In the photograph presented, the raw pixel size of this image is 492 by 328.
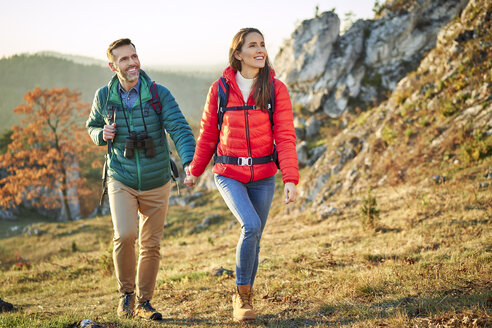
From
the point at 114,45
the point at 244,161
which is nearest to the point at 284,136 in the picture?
the point at 244,161

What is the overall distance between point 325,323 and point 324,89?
1985 cm

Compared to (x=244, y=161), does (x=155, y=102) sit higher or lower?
higher

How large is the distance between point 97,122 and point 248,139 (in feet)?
6.49

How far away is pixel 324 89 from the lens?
21625mm

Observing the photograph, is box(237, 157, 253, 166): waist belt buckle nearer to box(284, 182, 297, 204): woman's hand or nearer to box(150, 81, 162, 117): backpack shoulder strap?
box(284, 182, 297, 204): woman's hand

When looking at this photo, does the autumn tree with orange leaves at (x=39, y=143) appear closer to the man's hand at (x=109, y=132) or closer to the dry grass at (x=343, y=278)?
the dry grass at (x=343, y=278)

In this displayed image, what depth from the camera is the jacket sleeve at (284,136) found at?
3240 mm

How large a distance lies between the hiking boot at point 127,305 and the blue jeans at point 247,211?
1.38 m

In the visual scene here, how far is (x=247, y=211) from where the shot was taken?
314 centimetres

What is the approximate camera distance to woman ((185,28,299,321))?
10.6 ft

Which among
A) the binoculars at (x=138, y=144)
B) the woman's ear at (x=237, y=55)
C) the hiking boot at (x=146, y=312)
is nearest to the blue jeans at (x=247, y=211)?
the binoculars at (x=138, y=144)

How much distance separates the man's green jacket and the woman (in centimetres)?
50

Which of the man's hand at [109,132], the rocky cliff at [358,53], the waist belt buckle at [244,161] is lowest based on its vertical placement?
the waist belt buckle at [244,161]

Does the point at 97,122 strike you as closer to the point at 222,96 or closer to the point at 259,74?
the point at 222,96
